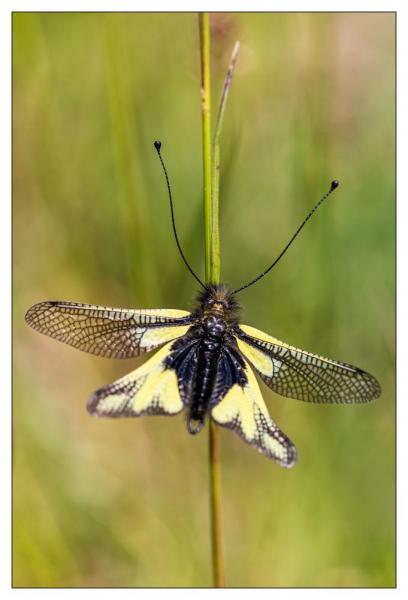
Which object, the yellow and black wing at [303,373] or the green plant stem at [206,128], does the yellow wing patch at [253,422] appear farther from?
the green plant stem at [206,128]

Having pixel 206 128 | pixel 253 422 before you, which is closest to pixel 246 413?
pixel 253 422

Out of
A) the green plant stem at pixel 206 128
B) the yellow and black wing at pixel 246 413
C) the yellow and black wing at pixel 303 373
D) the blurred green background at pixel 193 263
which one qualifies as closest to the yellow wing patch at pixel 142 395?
the yellow and black wing at pixel 246 413

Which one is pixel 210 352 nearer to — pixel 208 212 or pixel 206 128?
pixel 208 212

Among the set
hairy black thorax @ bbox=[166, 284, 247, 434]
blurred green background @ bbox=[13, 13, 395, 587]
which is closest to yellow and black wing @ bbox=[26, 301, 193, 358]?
hairy black thorax @ bbox=[166, 284, 247, 434]

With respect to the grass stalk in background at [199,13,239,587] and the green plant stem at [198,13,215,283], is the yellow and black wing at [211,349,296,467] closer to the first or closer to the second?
the grass stalk in background at [199,13,239,587]
